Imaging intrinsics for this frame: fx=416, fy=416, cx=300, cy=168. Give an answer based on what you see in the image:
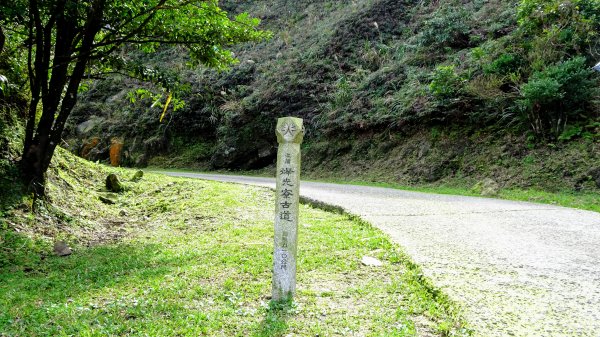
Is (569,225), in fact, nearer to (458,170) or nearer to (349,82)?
(458,170)

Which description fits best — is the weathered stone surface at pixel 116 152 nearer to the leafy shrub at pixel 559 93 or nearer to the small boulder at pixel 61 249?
the small boulder at pixel 61 249

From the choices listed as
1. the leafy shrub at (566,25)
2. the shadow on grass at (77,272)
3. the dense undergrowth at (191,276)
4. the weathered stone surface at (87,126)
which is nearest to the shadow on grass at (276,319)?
the dense undergrowth at (191,276)

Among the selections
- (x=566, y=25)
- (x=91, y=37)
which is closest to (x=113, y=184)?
(x=91, y=37)

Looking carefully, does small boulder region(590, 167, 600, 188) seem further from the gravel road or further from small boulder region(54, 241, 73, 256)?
small boulder region(54, 241, 73, 256)

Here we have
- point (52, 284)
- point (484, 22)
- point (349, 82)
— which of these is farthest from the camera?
point (349, 82)

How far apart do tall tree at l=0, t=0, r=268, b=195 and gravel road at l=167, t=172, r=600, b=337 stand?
3784 millimetres

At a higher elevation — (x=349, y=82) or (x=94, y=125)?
(x=349, y=82)

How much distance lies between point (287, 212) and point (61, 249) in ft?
12.5

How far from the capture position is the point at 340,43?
68.7 feet

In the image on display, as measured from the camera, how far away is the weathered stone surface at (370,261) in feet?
14.5

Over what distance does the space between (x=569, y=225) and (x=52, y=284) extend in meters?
6.66

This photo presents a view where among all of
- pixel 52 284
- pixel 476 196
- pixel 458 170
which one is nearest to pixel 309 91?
pixel 458 170

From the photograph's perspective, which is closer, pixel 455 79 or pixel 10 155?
pixel 10 155

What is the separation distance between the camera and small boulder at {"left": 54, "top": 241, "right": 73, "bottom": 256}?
18.3 feet
